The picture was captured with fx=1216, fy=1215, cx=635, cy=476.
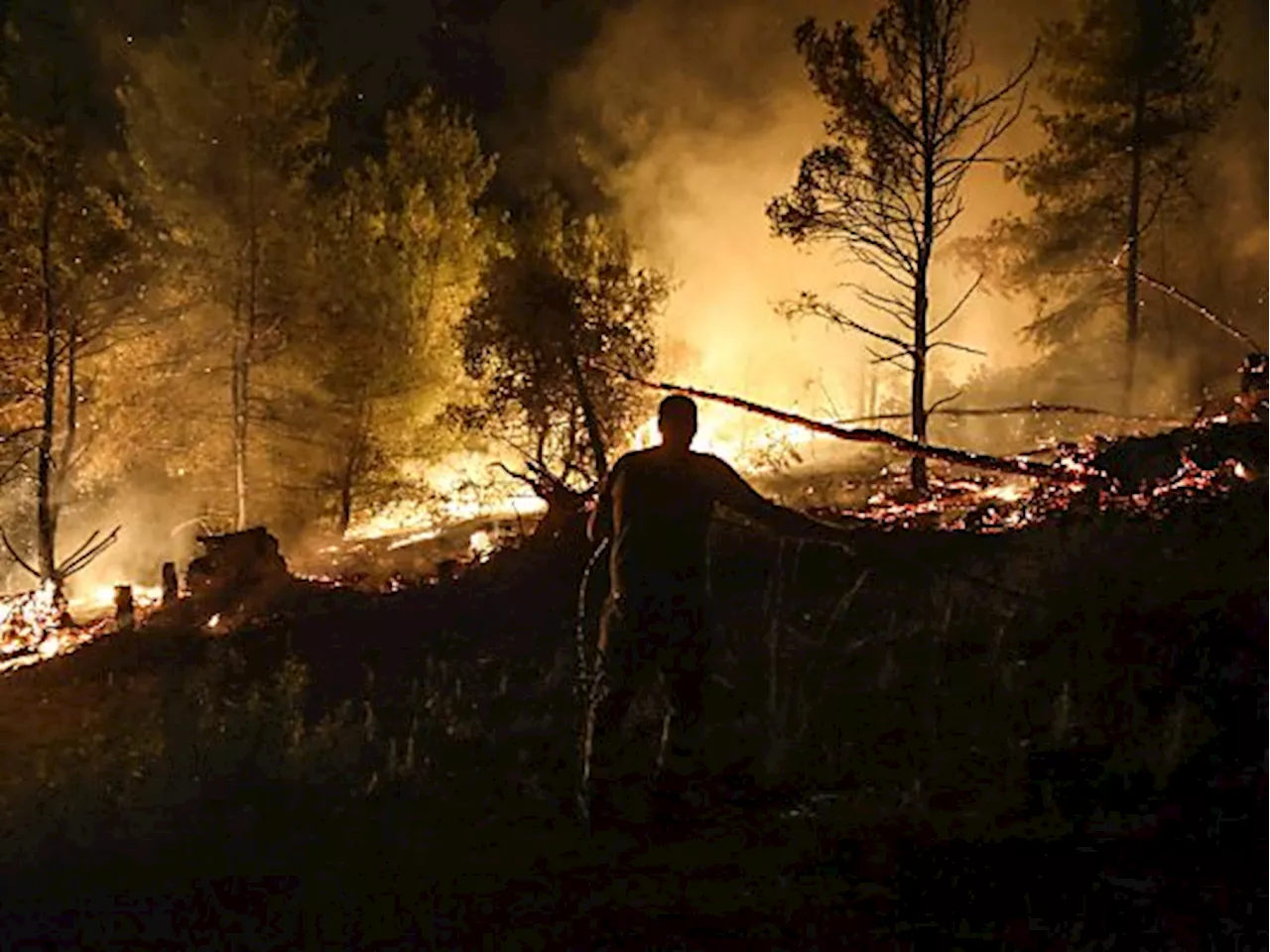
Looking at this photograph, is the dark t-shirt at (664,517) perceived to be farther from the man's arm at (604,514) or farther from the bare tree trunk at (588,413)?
the bare tree trunk at (588,413)

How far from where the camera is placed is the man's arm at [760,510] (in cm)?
611

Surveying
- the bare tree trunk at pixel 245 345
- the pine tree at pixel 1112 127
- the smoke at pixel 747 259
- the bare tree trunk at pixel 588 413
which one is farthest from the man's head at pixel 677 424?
the smoke at pixel 747 259

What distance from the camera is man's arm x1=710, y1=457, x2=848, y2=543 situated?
611 centimetres

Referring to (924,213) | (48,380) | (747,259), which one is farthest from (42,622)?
(747,259)

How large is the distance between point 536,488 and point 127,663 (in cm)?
466

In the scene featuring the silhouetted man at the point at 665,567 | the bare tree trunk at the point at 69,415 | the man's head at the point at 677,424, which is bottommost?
the silhouetted man at the point at 665,567

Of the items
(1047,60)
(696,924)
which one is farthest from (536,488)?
(1047,60)

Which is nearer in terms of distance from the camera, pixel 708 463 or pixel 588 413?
pixel 708 463

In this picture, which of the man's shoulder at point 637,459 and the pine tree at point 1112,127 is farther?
the pine tree at point 1112,127

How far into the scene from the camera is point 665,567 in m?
6.04

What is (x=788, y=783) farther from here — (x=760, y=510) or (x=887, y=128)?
(x=887, y=128)

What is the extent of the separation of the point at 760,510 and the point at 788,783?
1364mm

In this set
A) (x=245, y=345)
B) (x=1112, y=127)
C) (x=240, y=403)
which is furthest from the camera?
(x=240, y=403)

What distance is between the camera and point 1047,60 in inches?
1175
